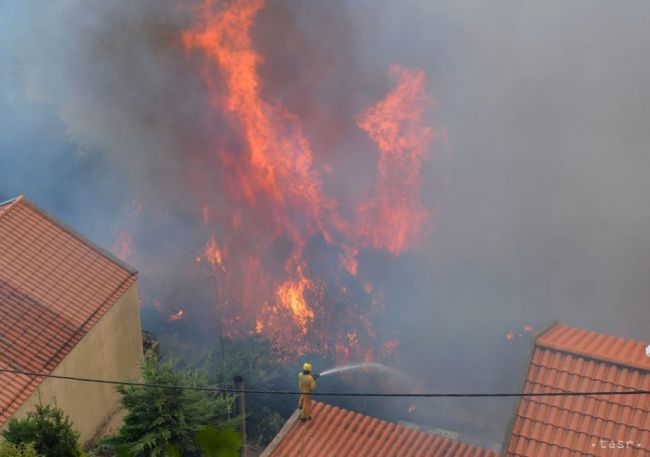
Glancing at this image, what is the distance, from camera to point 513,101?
2519cm

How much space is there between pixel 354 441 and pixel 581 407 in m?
4.10

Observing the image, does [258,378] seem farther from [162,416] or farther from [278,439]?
[278,439]

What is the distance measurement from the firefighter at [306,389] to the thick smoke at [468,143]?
29.6 ft

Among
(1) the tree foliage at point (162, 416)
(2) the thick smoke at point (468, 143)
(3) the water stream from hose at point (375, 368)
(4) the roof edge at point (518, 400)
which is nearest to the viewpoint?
(4) the roof edge at point (518, 400)

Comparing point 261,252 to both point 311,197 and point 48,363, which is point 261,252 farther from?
point 48,363

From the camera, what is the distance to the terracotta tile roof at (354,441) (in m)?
13.9

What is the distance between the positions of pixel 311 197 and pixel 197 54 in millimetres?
6317

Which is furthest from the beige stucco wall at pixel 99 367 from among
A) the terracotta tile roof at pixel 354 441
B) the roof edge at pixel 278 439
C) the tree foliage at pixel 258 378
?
the terracotta tile roof at pixel 354 441

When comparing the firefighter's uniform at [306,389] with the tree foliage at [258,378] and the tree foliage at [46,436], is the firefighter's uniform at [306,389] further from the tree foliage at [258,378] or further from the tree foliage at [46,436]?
the tree foliage at [258,378]

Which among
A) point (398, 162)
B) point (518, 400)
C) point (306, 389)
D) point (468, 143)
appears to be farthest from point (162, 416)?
point (468, 143)

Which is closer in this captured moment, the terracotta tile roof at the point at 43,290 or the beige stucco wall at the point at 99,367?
the terracotta tile roof at the point at 43,290

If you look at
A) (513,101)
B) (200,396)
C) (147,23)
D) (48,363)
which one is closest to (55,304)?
(48,363)

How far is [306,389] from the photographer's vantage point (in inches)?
567

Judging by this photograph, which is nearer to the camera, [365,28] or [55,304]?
[55,304]
